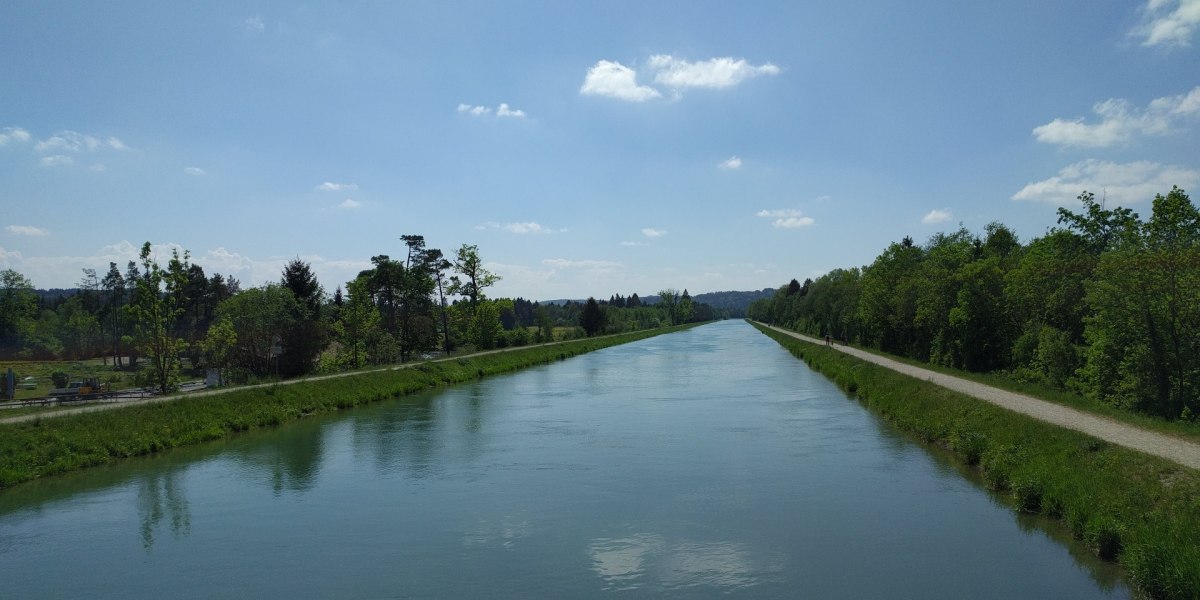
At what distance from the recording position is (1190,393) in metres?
18.7

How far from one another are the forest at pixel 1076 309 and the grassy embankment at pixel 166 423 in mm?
29099

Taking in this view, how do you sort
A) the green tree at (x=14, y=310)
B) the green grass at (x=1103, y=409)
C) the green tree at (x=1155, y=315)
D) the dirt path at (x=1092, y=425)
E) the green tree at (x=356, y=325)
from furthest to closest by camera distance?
the green tree at (x=14, y=310), the green tree at (x=356, y=325), the green tree at (x=1155, y=315), the green grass at (x=1103, y=409), the dirt path at (x=1092, y=425)

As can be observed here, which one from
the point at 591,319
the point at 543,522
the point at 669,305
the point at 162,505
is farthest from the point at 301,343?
the point at 669,305

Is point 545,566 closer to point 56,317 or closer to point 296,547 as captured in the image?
point 296,547

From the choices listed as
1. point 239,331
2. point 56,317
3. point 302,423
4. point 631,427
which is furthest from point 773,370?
→ point 56,317

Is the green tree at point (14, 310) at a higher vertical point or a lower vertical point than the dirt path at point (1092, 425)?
higher

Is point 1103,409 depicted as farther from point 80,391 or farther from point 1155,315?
point 80,391

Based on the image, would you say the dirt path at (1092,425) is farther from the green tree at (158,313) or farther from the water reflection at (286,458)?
the green tree at (158,313)

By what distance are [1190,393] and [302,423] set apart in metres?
29.3

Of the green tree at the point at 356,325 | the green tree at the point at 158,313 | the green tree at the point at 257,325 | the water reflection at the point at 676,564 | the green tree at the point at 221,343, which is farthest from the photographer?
the green tree at the point at 356,325

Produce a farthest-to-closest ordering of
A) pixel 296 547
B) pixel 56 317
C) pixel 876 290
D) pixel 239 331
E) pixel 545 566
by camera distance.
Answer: pixel 56 317 < pixel 876 290 < pixel 239 331 < pixel 296 547 < pixel 545 566

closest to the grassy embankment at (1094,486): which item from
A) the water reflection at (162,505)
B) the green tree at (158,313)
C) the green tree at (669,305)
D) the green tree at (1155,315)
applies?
the green tree at (1155,315)

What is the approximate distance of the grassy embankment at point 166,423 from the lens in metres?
17.8

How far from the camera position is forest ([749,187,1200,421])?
62.2 ft
